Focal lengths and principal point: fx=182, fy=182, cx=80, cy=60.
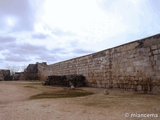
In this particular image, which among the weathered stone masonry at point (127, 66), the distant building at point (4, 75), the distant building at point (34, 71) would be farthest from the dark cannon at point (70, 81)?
the distant building at point (4, 75)

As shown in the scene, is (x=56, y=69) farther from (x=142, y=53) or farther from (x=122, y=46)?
(x=142, y=53)

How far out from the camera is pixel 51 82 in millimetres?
13383

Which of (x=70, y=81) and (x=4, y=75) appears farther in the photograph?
(x=4, y=75)

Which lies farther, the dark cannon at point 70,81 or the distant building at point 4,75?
the distant building at point 4,75

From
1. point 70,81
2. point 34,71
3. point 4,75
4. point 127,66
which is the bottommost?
point 70,81

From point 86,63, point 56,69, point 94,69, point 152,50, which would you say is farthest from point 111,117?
point 56,69

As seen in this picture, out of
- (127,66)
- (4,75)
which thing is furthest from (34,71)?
(127,66)

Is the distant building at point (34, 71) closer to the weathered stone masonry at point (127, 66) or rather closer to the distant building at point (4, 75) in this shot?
the distant building at point (4, 75)

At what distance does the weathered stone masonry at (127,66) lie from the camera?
7.14m

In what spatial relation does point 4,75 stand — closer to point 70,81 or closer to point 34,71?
point 34,71

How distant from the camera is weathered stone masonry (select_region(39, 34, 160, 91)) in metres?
7.14

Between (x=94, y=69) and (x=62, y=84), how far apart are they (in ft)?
8.75

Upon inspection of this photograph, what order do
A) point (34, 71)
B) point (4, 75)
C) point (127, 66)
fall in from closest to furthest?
point (127, 66)
point (4, 75)
point (34, 71)

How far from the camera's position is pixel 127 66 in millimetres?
8594
